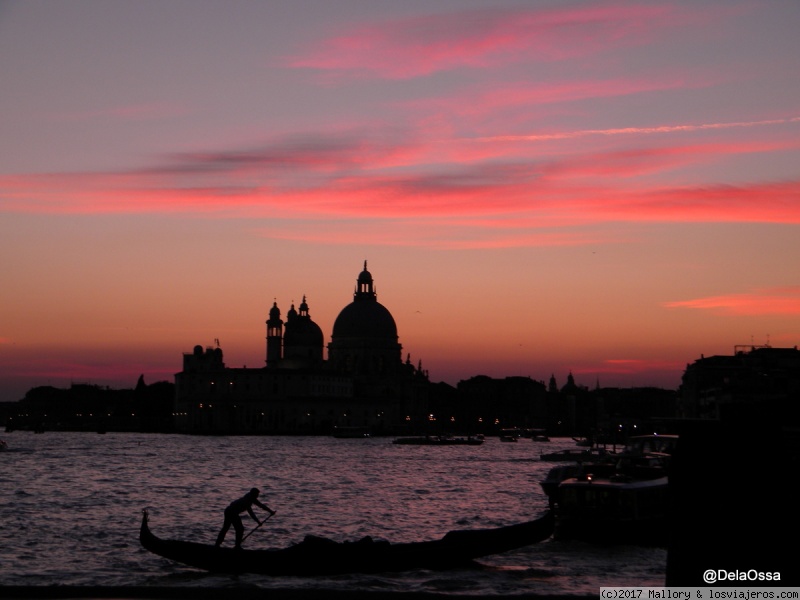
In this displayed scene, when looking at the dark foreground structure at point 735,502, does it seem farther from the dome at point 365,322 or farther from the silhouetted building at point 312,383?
the dome at point 365,322

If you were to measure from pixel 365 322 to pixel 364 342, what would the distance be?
3159 millimetres

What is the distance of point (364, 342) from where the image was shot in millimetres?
186750

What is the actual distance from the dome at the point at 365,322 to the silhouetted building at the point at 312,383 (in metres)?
0.15

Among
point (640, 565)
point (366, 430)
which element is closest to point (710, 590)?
point (640, 565)

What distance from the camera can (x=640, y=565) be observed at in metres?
23.0

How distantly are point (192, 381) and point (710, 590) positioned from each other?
175 metres

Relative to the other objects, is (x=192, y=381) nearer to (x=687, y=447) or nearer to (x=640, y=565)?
(x=640, y=565)

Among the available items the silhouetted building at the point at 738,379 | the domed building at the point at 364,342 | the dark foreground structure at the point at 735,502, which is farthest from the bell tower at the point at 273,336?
the dark foreground structure at the point at 735,502

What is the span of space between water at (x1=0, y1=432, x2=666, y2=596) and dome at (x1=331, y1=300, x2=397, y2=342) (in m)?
121

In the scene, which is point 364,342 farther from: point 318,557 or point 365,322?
point 318,557

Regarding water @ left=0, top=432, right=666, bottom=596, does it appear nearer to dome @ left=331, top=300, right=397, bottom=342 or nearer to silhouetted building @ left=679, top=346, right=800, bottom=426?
silhouetted building @ left=679, top=346, right=800, bottom=426

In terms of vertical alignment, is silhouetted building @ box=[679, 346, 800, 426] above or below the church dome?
below

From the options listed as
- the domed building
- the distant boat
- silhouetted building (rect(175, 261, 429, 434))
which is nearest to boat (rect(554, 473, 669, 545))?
the distant boat

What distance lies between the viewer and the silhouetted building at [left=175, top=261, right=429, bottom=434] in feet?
570
